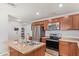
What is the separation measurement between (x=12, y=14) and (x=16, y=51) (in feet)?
1.86

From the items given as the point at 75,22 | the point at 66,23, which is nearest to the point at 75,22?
the point at 75,22

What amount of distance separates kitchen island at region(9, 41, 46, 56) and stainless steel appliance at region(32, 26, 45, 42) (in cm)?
10

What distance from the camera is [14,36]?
4.69ft

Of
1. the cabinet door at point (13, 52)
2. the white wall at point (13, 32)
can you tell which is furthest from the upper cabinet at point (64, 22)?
the cabinet door at point (13, 52)

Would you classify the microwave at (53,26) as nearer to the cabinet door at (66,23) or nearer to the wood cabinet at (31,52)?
the cabinet door at (66,23)

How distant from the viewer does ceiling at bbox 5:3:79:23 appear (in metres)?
1.36

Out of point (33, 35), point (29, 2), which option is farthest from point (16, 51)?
point (29, 2)

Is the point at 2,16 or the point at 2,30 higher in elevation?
the point at 2,16

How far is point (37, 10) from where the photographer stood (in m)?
1.43

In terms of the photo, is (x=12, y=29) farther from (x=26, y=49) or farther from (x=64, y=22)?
(x=64, y=22)

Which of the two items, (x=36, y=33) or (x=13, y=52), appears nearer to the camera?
(x=13, y=52)

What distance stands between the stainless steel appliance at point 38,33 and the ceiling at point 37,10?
0.17m

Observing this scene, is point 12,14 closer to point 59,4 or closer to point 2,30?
point 2,30

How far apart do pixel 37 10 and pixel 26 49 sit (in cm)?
64
